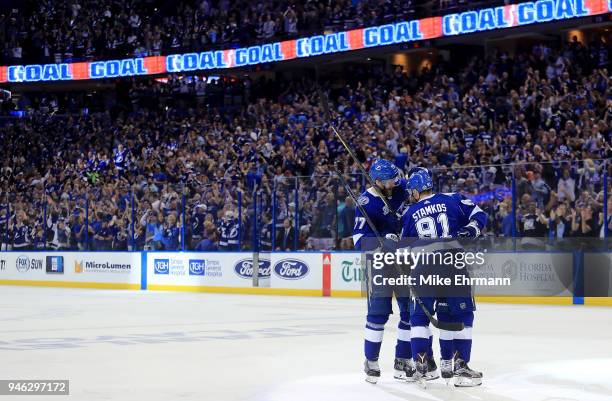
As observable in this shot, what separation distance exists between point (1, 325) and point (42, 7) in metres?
31.2

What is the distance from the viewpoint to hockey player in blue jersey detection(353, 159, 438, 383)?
8688mm

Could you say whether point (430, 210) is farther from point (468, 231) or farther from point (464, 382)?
point (464, 382)

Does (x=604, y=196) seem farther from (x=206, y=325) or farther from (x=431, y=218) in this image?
(x=431, y=218)

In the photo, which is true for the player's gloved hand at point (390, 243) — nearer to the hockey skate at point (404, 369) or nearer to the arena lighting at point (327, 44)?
the hockey skate at point (404, 369)

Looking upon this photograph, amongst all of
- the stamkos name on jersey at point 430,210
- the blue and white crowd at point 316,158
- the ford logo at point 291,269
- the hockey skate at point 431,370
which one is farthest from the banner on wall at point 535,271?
the stamkos name on jersey at point 430,210

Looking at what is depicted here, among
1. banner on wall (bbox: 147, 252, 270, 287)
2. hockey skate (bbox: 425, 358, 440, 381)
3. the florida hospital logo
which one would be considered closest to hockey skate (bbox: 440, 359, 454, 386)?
hockey skate (bbox: 425, 358, 440, 381)

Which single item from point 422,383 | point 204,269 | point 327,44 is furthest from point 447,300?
point 327,44

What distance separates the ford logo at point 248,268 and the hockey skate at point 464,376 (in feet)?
50.1

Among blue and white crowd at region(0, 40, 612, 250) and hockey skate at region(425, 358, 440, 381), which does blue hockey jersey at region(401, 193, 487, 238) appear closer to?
hockey skate at region(425, 358, 440, 381)

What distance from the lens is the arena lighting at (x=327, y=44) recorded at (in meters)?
26.8

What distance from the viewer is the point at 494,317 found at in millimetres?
16219

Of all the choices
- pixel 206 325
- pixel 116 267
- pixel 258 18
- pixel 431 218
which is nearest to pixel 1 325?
pixel 206 325

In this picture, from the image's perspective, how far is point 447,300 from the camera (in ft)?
27.2

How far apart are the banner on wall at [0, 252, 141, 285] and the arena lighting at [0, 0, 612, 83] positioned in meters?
10.4
